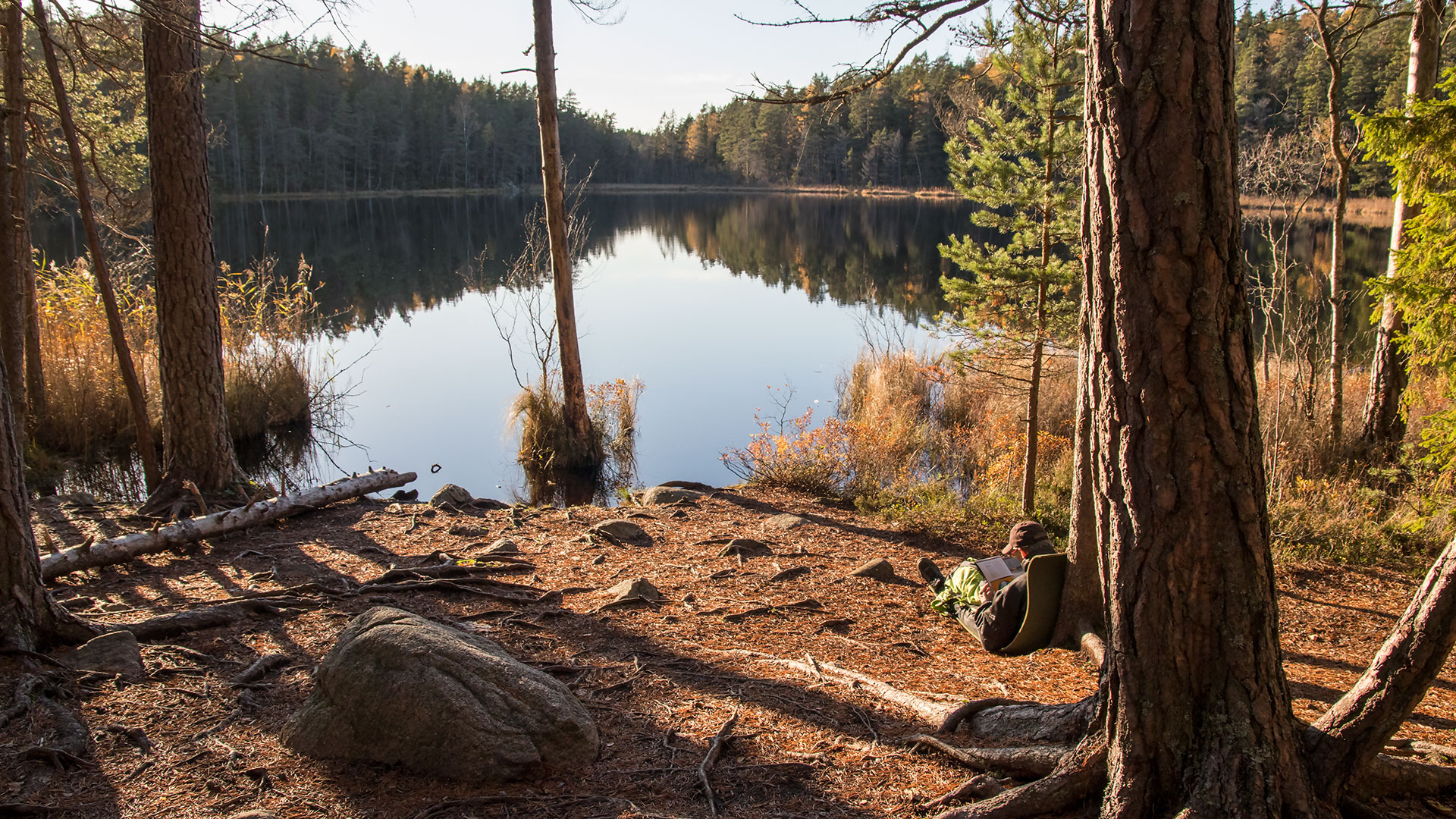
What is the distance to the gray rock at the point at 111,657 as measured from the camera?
3.59 metres

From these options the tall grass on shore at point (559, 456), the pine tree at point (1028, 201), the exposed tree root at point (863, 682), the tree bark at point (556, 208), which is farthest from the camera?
the tall grass on shore at point (559, 456)

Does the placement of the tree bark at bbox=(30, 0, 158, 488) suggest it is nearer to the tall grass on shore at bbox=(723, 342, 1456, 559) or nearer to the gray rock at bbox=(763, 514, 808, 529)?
the gray rock at bbox=(763, 514, 808, 529)

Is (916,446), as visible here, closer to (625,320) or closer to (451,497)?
(451,497)

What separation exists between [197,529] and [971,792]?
5.60 m

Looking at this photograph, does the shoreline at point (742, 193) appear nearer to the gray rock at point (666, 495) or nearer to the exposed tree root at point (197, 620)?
the gray rock at point (666, 495)

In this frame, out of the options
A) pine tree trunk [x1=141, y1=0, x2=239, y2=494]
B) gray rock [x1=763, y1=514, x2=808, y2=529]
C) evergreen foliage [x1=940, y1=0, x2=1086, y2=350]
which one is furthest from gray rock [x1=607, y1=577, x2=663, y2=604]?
pine tree trunk [x1=141, y1=0, x2=239, y2=494]

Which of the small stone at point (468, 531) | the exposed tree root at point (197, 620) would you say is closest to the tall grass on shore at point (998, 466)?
the small stone at point (468, 531)

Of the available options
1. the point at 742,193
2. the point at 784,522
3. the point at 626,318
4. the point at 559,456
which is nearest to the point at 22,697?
the point at 784,522

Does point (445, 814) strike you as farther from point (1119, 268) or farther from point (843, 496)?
point (843, 496)

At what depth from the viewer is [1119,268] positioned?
87.3 inches

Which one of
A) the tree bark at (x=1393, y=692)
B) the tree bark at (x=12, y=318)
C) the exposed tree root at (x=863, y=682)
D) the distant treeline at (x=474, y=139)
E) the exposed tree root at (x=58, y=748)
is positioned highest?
the distant treeline at (x=474, y=139)

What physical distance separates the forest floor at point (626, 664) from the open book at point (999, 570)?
18.3 inches

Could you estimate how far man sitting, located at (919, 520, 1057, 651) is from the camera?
4.80m

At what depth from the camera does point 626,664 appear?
4168 mm
